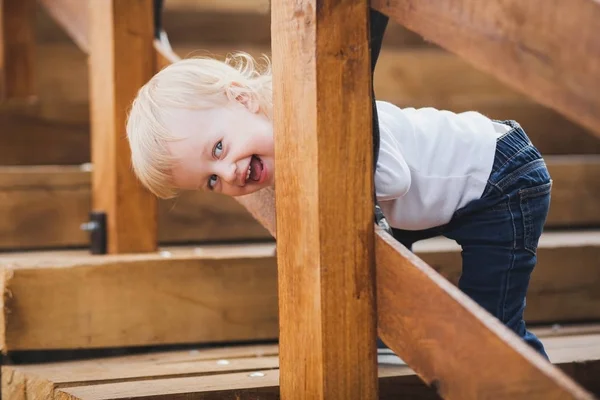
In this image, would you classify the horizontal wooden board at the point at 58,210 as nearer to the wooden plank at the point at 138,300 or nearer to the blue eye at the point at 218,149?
the wooden plank at the point at 138,300

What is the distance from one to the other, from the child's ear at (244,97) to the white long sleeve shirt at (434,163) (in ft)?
0.72

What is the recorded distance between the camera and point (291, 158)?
1242 mm

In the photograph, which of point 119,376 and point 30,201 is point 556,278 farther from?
point 30,201

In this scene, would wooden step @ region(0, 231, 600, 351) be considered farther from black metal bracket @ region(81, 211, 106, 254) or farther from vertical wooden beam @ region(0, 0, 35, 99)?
vertical wooden beam @ region(0, 0, 35, 99)

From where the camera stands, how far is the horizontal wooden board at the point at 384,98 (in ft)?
8.64

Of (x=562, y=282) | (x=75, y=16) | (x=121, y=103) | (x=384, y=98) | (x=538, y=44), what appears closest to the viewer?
(x=538, y=44)

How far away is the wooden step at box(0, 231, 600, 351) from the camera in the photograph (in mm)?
1805

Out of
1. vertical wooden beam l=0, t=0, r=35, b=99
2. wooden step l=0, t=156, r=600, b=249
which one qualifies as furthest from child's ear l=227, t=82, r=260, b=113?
vertical wooden beam l=0, t=0, r=35, b=99

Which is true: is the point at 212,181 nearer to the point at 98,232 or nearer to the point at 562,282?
the point at 98,232

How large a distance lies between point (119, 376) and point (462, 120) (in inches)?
31.5

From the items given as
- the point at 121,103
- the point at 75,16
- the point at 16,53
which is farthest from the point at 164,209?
the point at 16,53

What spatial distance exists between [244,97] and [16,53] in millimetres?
1352

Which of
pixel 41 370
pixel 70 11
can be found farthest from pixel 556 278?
Answer: pixel 70 11

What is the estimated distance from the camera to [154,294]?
1.89 metres
